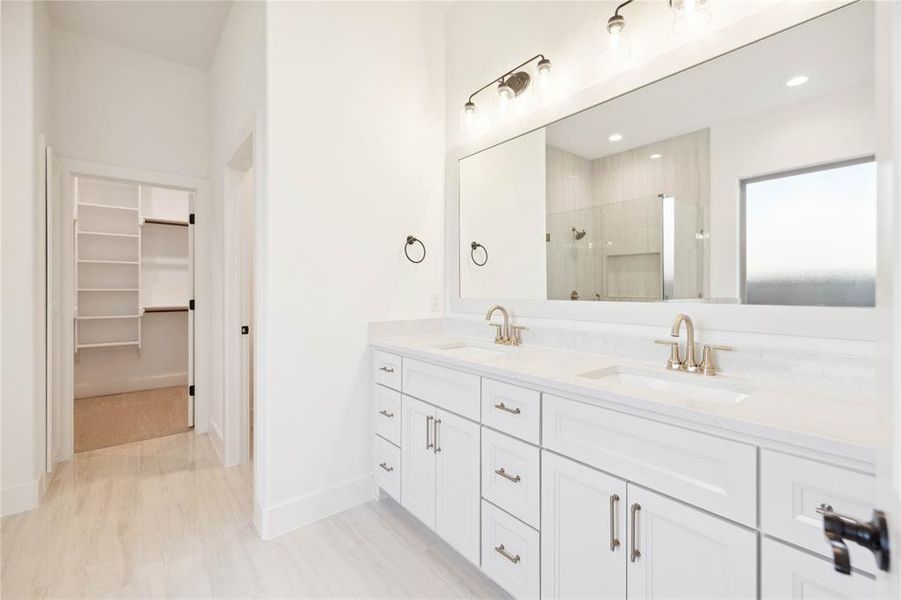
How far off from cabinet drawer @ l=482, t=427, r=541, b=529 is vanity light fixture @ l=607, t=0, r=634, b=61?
1.64 meters

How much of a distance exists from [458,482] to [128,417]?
3627 millimetres

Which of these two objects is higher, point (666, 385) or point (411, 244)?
point (411, 244)

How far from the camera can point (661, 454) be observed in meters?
1.07

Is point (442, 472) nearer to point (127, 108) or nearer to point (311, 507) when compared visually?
point (311, 507)

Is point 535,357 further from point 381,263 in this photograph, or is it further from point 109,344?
point 109,344

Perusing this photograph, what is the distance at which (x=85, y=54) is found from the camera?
2.96 meters

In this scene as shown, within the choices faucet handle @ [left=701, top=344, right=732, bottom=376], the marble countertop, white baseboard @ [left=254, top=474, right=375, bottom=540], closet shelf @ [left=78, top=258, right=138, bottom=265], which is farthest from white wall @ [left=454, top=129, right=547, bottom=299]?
closet shelf @ [left=78, top=258, right=138, bottom=265]

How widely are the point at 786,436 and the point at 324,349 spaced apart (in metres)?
1.88

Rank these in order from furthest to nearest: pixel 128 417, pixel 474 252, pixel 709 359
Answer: pixel 128 417 → pixel 474 252 → pixel 709 359

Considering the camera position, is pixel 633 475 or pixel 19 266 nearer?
pixel 633 475

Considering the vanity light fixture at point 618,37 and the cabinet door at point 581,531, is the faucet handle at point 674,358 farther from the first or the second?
the vanity light fixture at point 618,37

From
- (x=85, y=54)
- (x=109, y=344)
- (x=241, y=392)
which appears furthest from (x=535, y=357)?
(x=109, y=344)

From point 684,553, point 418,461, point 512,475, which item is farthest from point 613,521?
point 418,461

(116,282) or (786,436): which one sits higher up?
(116,282)
